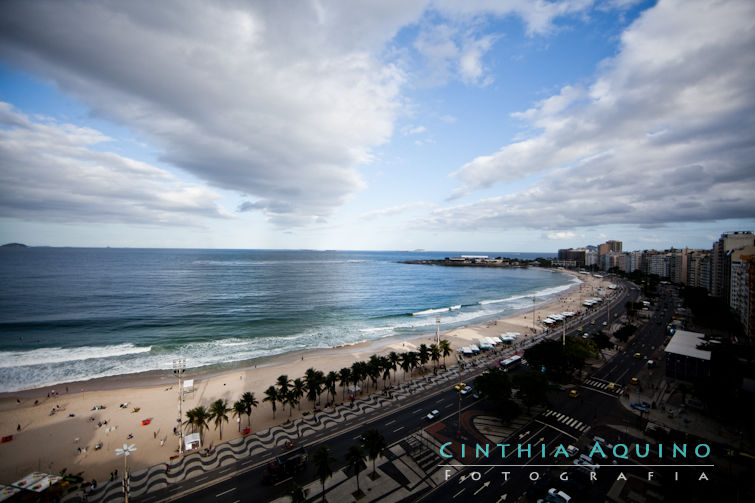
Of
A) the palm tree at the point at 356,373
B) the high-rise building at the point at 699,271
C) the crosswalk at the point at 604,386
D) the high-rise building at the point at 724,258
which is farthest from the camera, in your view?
the high-rise building at the point at 699,271

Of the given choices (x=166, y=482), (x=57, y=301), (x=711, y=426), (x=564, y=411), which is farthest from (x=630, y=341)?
(x=57, y=301)

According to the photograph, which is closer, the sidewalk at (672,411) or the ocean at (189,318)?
the sidewalk at (672,411)

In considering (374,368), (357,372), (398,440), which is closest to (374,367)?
(374,368)

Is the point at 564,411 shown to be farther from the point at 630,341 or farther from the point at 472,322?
the point at 472,322

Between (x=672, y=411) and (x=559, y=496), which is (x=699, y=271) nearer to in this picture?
(x=672, y=411)

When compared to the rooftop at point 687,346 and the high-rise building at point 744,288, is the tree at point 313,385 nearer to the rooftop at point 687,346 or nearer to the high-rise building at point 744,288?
the rooftop at point 687,346

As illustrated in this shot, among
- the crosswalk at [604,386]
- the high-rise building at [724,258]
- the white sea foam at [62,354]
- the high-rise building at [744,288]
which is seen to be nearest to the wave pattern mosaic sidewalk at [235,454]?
the crosswalk at [604,386]

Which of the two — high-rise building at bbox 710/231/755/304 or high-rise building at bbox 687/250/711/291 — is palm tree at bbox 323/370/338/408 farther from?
high-rise building at bbox 687/250/711/291
